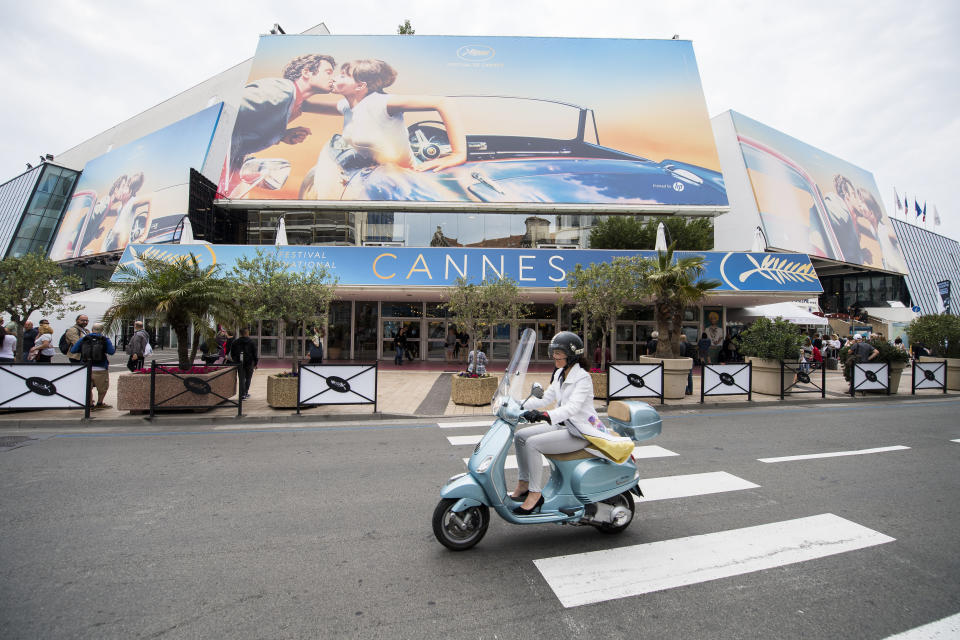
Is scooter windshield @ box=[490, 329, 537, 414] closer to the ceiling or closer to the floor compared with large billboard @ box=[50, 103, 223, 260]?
closer to the floor

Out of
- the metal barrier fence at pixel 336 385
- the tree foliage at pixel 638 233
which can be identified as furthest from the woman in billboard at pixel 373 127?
the metal barrier fence at pixel 336 385

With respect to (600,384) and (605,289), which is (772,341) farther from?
(600,384)

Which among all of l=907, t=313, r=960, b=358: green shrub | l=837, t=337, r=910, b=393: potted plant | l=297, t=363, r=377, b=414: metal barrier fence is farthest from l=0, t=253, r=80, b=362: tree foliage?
l=907, t=313, r=960, b=358: green shrub

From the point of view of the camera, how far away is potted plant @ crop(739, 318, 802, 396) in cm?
1191

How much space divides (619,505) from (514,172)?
21911 millimetres

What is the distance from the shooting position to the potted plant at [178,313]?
8883 millimetres

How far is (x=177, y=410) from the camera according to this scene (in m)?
9.24

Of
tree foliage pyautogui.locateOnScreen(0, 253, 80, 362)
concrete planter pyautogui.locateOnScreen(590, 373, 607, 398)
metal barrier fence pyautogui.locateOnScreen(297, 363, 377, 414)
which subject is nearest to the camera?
metal barrier fence pyautogui.locateOnScreen(297, 363, 377, 414)

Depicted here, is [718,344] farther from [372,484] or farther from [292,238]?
[292,238]

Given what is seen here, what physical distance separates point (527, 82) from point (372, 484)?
26.5 m

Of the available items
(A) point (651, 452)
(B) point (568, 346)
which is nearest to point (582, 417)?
(B) point (568, 346)

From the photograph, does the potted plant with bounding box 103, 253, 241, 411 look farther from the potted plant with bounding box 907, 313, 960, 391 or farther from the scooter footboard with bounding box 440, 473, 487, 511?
the potted plant with bounding box 907, 313, 960, 391

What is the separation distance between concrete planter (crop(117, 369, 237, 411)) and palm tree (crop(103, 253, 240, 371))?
62 cm

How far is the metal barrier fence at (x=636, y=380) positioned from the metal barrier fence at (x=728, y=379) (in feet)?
4.49
